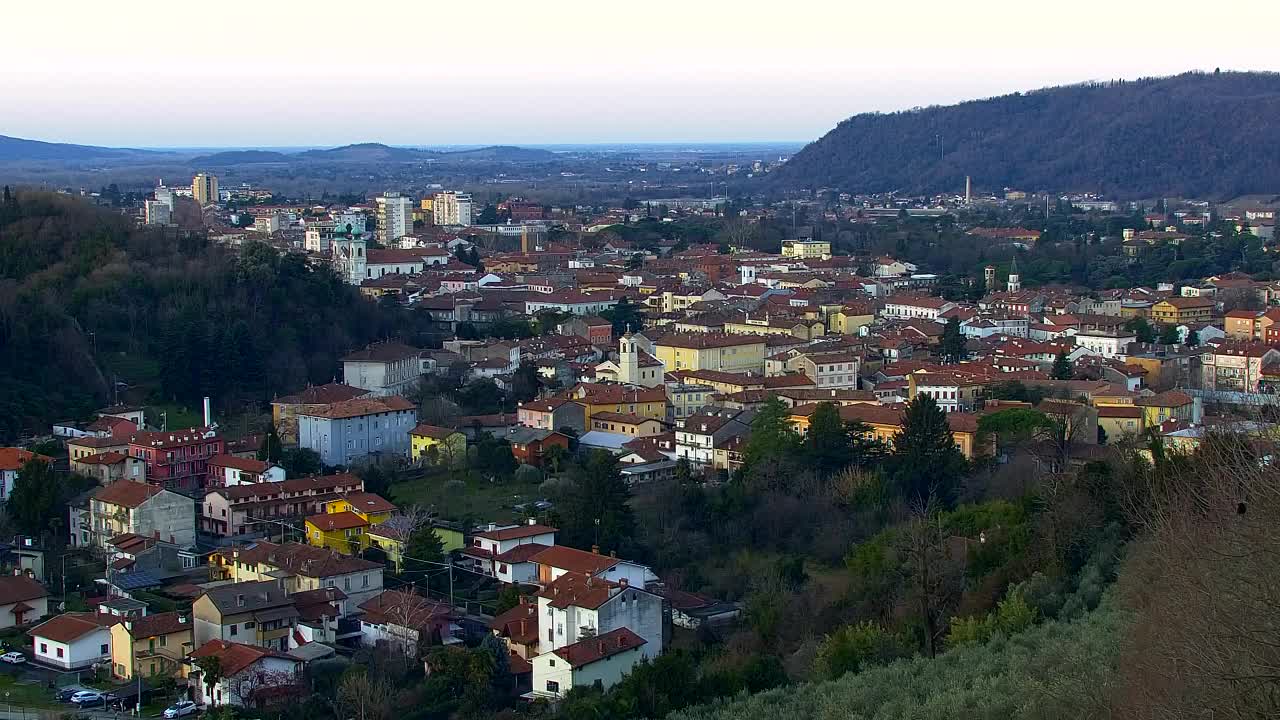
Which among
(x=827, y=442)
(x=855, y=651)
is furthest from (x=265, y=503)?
(x=855, y=651)

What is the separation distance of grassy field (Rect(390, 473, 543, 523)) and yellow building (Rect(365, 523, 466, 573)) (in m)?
0.54

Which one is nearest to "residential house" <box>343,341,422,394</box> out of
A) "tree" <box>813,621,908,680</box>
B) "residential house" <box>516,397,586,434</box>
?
"residential house" <box>516,397,586,434</box>

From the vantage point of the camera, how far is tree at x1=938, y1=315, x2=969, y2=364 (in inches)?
1001

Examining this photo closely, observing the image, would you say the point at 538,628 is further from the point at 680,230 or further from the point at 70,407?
the point at 680,230

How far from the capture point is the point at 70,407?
68.6 ft

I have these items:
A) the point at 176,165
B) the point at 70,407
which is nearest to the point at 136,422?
the point at 70,407

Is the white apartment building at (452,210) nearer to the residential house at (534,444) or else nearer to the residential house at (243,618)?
the residential house at (534,444)

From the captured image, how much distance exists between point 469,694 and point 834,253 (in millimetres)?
33184

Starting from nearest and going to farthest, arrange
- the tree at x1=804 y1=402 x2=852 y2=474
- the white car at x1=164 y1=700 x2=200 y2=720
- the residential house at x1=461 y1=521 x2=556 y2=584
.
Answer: the white car at x1=164 y1=700 x2=200 y2=720, the residential house at x1=461 y1=521 x2=556 y2=584, the tree at x1=804 y1=402 x2=852 y2=474

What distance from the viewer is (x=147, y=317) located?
24172 millimetres

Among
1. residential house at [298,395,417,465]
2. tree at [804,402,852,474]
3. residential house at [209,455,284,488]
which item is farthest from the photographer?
residential house at [298,395,417,465]

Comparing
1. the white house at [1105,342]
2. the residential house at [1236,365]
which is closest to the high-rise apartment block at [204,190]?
the white house at [1105,342]

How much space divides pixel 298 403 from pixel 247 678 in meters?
9.31

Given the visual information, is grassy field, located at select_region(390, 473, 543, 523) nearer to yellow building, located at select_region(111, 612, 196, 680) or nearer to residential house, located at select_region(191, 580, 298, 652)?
residential house, located at select_region(191, 580, 298, 652)
